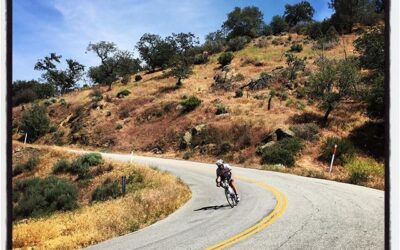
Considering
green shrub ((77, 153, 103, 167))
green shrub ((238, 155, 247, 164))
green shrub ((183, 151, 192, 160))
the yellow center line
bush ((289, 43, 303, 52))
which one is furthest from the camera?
bush ((289, 43, 303, 52))

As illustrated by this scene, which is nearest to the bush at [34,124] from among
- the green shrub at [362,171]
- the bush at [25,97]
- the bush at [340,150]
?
the bush at [25,97]

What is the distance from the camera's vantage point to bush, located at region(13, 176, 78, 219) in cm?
2561

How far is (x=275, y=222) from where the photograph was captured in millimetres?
12414

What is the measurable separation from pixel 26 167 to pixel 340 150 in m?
28.1

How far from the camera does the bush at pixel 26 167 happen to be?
118 feet

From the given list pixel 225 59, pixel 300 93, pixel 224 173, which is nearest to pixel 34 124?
Result: pixel 225 59

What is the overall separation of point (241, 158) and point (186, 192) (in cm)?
1785

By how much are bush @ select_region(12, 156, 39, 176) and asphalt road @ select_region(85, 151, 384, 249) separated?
23287mm

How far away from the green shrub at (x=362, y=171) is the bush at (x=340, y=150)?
86 centimetres

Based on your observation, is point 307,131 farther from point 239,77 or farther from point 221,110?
point 239,77

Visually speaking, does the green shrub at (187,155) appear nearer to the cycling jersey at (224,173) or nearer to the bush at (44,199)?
the bush at (44,199)

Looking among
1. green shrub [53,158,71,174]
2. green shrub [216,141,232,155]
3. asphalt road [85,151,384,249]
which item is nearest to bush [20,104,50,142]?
green shrub [53,158,71,174]

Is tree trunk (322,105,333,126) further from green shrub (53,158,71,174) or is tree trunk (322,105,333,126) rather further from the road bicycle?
the road bicycle

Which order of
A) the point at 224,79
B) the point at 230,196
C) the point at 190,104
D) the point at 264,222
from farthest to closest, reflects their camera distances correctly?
the point at 224,79 → the point at 190,104 → the point at 230,196 → the point at 264,222
